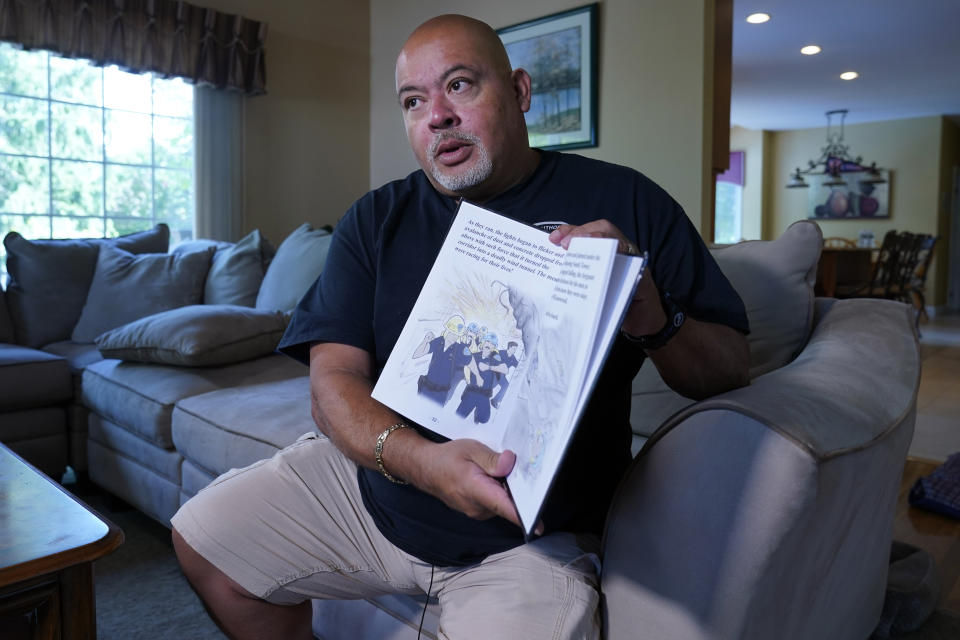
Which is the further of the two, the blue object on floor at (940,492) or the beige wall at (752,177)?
the beige wall at (752,177)

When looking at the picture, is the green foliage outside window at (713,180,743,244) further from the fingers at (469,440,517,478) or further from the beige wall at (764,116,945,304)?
the fingers at (469,440,517,478)


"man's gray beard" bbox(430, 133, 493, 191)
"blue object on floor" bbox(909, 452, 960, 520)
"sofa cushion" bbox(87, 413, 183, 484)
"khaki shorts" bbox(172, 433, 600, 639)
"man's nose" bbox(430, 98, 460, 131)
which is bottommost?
"blue object on floor" bbox(909, 452, 960, 520)

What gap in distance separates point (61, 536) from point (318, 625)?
0.58 meters

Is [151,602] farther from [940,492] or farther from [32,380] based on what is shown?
[940,492]

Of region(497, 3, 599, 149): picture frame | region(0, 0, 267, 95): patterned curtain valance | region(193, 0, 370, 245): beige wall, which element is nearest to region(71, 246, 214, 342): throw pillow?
region(0, 0, 267, 95): patterned curtain valance

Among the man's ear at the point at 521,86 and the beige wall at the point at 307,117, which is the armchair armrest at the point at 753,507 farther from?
the beige wall at the point at 307,117

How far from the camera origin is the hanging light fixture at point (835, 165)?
8.81 m

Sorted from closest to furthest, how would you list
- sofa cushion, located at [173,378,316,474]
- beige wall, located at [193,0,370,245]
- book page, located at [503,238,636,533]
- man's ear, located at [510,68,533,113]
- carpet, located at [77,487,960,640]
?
book page, located at [503,238,636,533] → man's ear, located at [510,68,533,113] → carpet, located at [77,487,960,640] → sofa cushion, located at [173,378,316,474] → beige wall, located at [193,0,370,245]

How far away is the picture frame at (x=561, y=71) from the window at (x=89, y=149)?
191 centimetres

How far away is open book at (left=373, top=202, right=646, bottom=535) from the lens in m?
0.57

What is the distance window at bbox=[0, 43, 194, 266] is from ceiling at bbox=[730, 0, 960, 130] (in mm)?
3782

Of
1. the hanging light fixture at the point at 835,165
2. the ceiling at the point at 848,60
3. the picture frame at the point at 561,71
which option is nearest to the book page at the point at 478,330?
the picture frame at the point at 561,71

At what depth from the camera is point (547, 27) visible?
11.6ft

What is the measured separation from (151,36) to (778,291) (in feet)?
11.1
